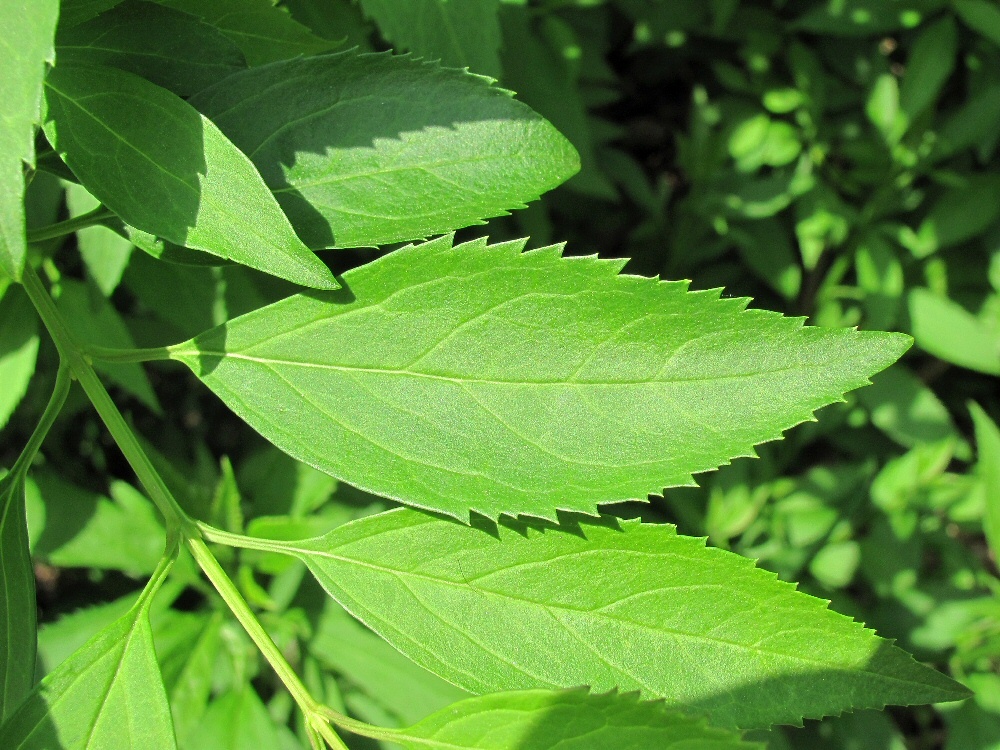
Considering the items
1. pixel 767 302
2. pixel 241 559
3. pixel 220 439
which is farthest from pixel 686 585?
pixel 220 439

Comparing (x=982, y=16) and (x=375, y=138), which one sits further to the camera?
(x=982, y=16)

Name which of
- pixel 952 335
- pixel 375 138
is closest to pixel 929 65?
pixel 952 335

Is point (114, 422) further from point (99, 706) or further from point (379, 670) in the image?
point (379, 670)

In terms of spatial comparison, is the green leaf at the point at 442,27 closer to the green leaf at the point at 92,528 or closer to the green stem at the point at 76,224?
the green stem at the point at 76,224

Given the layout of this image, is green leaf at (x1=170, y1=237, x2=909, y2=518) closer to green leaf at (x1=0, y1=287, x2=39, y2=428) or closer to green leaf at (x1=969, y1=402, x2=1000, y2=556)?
green leaf at (x1=0, y1=287, x2=39, y2=428)

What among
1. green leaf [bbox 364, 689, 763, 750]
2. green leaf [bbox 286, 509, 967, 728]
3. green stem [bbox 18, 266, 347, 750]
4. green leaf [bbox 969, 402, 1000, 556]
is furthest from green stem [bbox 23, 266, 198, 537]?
green leaf [bbox 969, 402, 1000, 556]

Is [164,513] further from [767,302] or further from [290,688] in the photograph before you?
[767,302]
